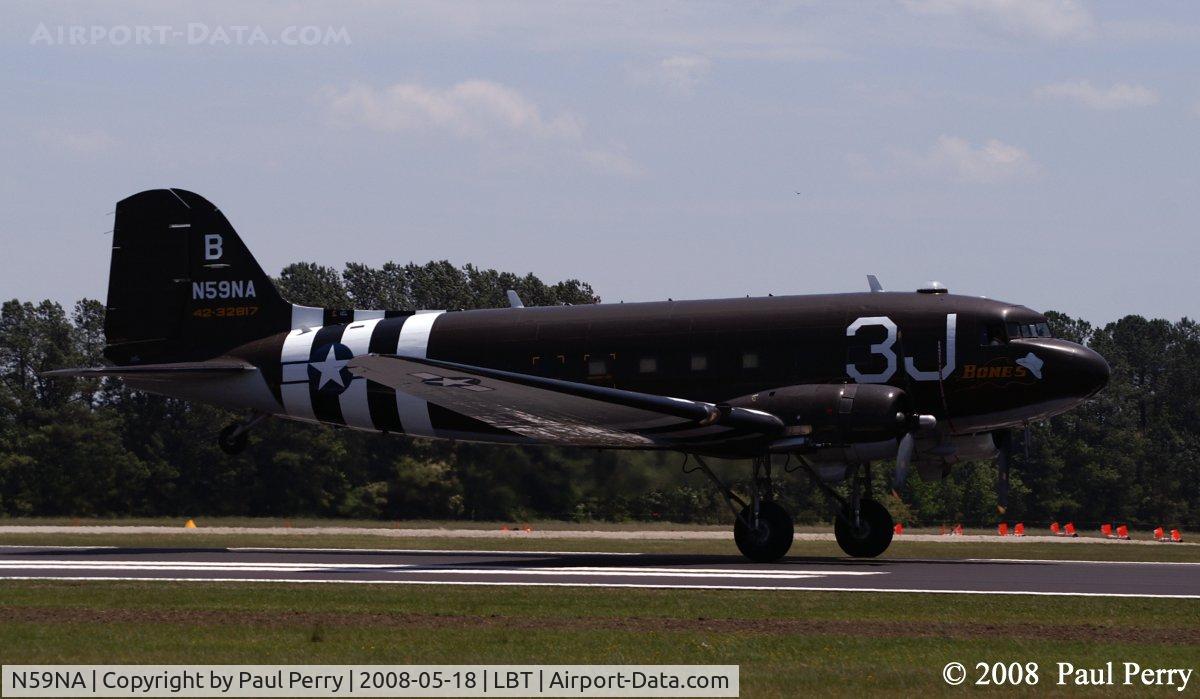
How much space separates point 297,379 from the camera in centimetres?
3575

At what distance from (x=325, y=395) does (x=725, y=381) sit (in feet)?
33.1

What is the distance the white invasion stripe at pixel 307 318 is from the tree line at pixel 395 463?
8010 mm

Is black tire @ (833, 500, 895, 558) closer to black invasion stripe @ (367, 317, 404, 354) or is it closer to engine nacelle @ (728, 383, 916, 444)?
engine nacelle @ (728, 383, 916, 444)

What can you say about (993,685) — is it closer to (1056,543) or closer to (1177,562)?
(1177,562)

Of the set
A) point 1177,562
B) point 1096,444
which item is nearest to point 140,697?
point 1177,562

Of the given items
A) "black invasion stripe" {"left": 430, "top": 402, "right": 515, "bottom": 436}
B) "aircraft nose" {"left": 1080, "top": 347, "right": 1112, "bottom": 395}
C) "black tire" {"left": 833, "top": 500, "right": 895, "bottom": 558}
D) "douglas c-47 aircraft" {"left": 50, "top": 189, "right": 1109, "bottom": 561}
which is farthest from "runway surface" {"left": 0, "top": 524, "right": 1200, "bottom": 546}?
"aircraft nose" {"left": 1080, "top": 347, "right": 1112, "bottom": 395}

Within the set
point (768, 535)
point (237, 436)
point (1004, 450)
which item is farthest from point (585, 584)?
point (237, 436)

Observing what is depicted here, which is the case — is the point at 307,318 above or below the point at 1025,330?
above

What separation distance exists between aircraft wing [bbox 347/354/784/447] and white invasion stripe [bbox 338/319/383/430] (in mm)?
4278

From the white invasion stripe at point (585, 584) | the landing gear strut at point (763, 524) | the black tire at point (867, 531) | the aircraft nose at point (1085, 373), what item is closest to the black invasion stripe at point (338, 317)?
the white invasion stripe at point (585, 584)

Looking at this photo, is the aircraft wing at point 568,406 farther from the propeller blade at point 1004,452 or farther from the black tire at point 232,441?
the black tire at point 232,441

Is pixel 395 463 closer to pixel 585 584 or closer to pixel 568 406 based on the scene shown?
pixel 568 406

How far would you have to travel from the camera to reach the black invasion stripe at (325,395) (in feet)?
116
